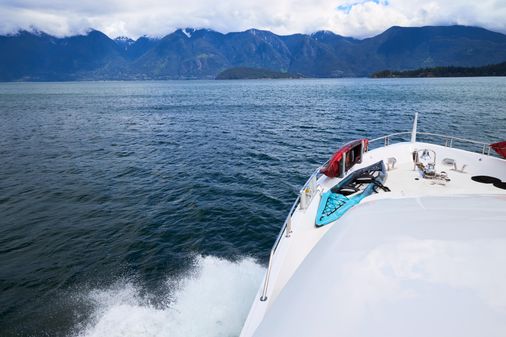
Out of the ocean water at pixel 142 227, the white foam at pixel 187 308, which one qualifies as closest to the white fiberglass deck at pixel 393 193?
the white foam at pixel 187 308

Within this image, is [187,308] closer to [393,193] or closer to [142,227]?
[142,227]

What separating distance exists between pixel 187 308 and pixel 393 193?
7569mm

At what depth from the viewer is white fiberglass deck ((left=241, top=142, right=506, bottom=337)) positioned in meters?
5.41

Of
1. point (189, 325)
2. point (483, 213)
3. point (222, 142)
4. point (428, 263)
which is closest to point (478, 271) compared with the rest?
point (428, 263)

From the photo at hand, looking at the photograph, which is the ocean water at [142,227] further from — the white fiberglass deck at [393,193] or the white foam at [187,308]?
the white fiberglass deck at [393,193]

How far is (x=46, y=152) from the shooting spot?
29.2 meters

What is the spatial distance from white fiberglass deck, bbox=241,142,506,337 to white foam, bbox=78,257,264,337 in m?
2.49

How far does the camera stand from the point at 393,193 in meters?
10.3

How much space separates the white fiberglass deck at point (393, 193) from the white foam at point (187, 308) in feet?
8.15

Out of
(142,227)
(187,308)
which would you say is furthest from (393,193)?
(142,227)

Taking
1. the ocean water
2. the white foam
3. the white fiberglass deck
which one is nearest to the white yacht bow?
the white fiberglass deck

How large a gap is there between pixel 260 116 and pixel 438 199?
159 feet

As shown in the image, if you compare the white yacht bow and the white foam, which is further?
the white foam

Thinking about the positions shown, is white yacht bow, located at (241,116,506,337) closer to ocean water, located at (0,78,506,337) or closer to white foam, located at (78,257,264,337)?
white foam, located at (78,257,264,337)
